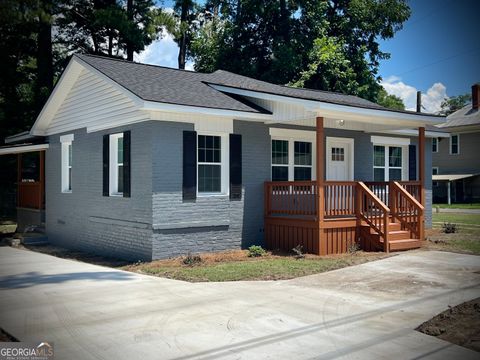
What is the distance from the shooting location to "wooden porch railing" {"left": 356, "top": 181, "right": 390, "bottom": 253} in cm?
1209

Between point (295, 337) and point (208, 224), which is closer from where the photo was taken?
point (295, 337)

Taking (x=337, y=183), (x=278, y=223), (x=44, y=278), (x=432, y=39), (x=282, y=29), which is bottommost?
(x=44, y=278)

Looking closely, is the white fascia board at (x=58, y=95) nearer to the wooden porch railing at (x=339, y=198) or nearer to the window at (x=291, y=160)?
the window at (x=291, y=160)

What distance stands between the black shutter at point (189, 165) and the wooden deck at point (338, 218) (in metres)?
2.33

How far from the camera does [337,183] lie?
1220 cm

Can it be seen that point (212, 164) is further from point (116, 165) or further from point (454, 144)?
point (454, 144)

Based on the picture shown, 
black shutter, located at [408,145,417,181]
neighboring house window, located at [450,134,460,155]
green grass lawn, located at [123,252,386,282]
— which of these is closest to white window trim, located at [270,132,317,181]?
green grass lawn, located at [123,252,386,282]

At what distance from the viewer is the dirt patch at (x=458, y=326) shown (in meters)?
5.65

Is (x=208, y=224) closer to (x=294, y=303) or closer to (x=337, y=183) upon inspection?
(x=337, y=183)

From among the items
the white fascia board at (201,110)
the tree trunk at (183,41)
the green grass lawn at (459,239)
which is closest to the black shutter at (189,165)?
the white fascia board at (201,110)

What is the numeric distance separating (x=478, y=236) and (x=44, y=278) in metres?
12.4

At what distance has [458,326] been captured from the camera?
20.2ft

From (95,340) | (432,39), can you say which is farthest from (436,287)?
(95,340)

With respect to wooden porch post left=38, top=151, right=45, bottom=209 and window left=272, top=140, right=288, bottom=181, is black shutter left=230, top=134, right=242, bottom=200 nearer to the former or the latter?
window left=272, top=140, right=288, bottom=181
